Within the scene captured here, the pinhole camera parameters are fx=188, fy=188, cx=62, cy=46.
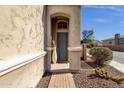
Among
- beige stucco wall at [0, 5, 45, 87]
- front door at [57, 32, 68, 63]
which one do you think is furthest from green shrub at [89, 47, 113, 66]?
beige stucco wall at [0, 5, 45, 87]

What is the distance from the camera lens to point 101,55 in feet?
40.1

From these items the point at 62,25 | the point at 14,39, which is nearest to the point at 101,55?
the point at 62,25

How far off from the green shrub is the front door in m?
2.11

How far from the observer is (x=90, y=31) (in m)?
37.1

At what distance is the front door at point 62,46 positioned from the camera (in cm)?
1369

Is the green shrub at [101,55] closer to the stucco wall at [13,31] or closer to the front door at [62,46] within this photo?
the front door at [62,46]

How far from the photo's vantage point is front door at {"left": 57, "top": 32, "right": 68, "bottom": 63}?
44.9ft

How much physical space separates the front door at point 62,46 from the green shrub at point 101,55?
2.11 m

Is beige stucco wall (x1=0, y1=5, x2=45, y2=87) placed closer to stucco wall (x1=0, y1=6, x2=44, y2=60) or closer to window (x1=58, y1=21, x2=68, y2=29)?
stucco wall (x1=0, y1=6, x2=44, y2=60)

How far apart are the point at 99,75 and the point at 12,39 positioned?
5.10m

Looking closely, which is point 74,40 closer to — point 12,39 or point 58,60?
point 58,60

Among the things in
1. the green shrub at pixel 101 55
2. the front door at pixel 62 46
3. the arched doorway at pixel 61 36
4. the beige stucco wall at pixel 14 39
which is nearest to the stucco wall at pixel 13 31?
the beige stucco wall at pixel 14 39
